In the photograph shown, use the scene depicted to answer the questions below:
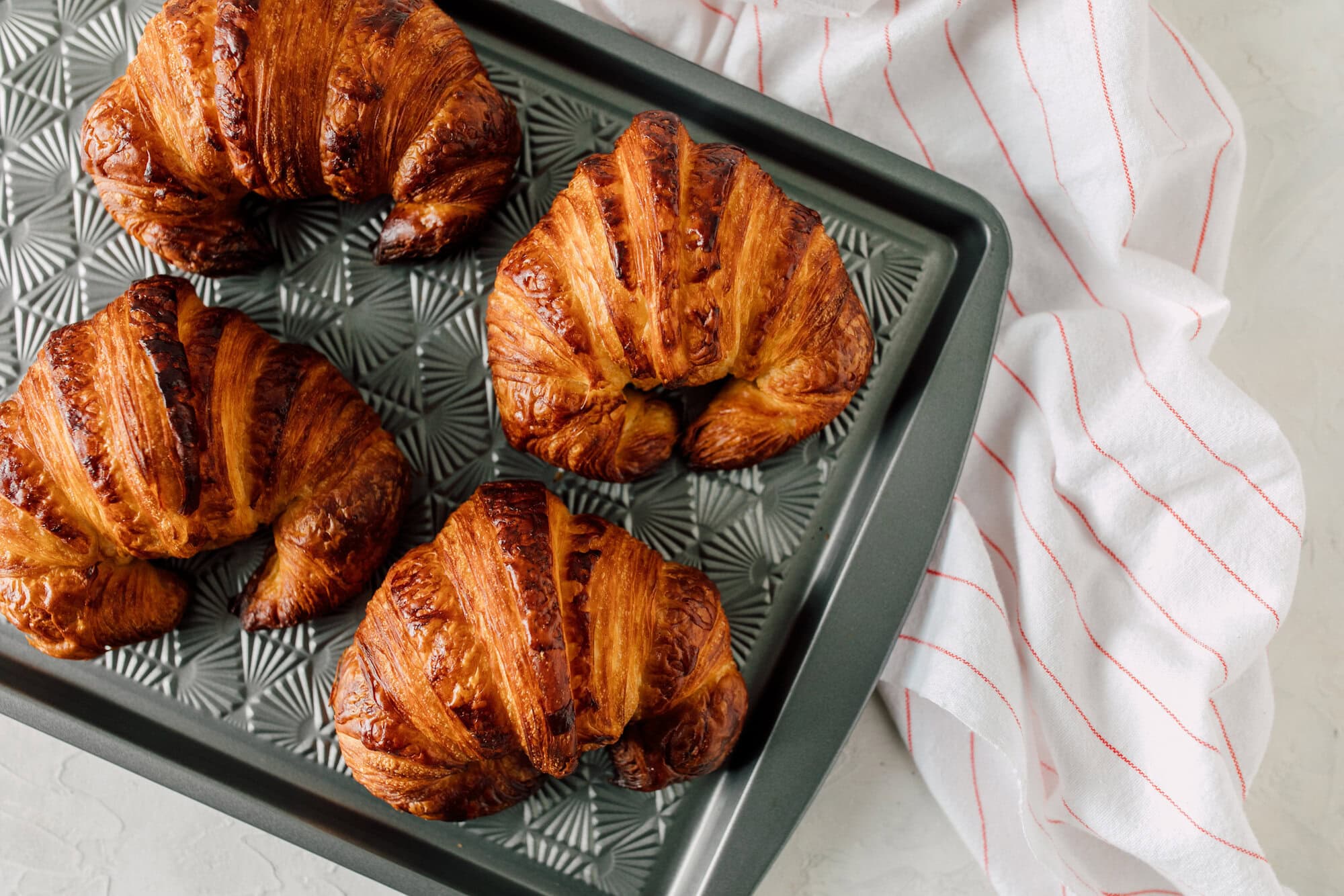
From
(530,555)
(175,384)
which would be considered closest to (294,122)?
(175,384)

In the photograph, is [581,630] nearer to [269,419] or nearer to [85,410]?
[269,419]

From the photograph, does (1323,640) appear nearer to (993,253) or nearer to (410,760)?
(993,253)

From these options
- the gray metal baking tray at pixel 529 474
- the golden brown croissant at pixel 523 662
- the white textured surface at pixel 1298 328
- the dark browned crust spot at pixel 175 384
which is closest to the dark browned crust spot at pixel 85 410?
the dark browned crust spot at pixel 175 384

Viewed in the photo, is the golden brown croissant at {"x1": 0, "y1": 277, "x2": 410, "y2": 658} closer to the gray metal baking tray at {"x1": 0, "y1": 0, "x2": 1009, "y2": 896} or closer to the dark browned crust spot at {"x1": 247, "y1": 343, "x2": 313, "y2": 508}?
the dark browned crust spot at {"x1": 247, "y1": 343, "x2": 313, "y2": 508}

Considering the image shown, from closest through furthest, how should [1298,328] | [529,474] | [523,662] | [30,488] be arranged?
[523,662] < [30,488] < [529,474] < [1298,328]

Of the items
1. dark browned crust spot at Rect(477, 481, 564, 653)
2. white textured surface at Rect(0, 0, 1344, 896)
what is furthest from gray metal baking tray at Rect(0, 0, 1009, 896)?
white textured surface at Rect(0, 0, 1344, 896)

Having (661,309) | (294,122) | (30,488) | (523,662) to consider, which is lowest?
(523,662)

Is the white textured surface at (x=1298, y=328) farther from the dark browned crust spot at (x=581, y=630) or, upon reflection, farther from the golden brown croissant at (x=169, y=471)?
the golden brown croissant at (x=169, y=471)
